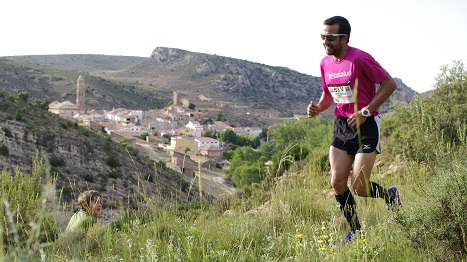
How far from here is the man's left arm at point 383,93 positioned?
127 inches

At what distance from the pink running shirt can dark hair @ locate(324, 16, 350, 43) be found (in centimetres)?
15

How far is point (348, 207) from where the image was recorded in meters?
3.36

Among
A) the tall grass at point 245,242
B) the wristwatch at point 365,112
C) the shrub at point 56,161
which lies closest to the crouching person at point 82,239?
the tall grass at point 245,242

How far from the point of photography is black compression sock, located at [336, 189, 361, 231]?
321 cm

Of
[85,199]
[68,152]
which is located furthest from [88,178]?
[85,199]

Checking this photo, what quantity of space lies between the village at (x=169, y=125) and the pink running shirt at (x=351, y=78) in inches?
1637

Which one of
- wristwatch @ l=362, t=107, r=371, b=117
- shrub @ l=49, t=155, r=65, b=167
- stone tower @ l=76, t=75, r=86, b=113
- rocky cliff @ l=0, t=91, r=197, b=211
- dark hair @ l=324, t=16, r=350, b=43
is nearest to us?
wristwatch @ l=362, t=107, r=371, b=117

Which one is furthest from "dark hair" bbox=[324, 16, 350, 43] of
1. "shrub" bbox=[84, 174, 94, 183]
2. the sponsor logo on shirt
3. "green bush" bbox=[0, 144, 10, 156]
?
"shrub" bbox=[84, 174, 94, 183]

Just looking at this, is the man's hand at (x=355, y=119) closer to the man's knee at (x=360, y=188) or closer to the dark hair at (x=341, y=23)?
the man's knee at (x=360, y=188)

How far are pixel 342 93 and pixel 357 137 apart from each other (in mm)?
365

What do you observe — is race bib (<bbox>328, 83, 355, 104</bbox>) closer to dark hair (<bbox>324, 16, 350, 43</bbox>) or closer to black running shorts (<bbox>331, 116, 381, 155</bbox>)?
black running shorts (<bbox>331, 116, 381, 155</bbox>)

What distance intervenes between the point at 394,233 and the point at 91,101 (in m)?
101

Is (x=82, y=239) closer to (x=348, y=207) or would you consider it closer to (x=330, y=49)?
(x=348, y=207)

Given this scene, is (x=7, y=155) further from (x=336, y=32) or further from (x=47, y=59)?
(x=47, y=59)
